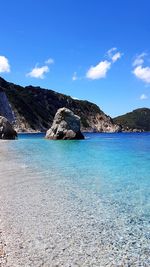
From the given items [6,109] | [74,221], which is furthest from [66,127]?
[6,109]

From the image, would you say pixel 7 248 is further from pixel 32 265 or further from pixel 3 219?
pixel 3 219

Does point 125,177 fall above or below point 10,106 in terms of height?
below

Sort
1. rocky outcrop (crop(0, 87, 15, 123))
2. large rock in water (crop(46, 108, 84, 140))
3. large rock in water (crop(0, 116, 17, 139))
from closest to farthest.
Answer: large rock in water (crop(0, 116, 17, 139)) → large rock in water (crop(46, 108, 84, 140)) → rocky outcrop (crop(0, 87, 15, 123))

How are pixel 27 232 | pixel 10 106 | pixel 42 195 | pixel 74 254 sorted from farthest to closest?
pixel 10 106 < pixel 42 195 < pixel 27 232 < pixel 74 254

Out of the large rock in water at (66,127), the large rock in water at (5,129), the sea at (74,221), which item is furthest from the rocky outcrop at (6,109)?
the sea at (74,221)

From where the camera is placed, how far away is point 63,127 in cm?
7488

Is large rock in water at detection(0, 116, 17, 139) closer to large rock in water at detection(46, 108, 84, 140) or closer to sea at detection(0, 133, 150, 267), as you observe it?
large rock in water at detection(46, 108, 84, 140)

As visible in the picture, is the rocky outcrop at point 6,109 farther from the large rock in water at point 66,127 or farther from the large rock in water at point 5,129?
the large rock in water at point 66,127

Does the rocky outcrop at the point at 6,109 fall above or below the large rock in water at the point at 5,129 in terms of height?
above

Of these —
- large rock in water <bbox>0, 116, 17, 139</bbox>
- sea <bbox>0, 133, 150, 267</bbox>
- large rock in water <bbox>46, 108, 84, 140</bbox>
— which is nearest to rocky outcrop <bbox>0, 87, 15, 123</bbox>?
large rock in water <bbox>0, 116, 17, 139</bbox>

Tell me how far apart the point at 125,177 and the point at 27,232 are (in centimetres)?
1185

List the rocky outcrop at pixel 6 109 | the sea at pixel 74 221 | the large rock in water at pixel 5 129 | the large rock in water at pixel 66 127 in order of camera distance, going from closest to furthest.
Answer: the sea at pixel 74 221 < the large rock in water at pixel 5 129 < the large rock in water at pixel 66 127 < the rocky outcrop at pixel 6 109

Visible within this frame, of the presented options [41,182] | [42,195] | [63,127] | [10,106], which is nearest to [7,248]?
[42,195]

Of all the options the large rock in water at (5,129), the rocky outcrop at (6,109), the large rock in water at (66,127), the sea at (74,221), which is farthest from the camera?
the rocky outcrop at (6,109)
